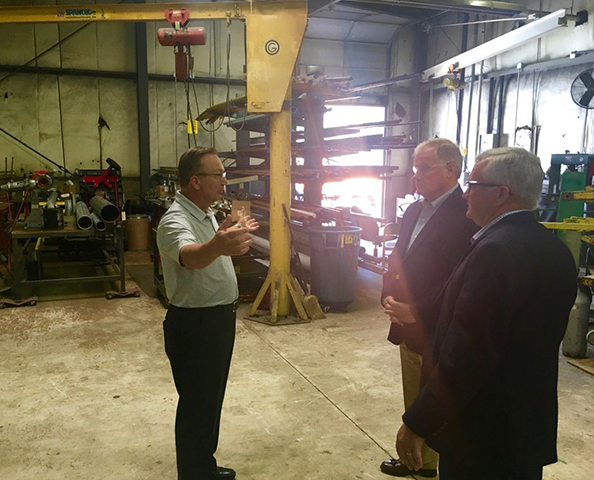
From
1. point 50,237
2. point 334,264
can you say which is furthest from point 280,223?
point 50,237

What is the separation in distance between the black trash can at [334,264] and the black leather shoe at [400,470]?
2575mm

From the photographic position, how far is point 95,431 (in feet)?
8.87

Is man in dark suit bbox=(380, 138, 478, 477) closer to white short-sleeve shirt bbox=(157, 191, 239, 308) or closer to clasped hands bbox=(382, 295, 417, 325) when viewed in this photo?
clasped hands bbox=(382, 295, 417, 325)

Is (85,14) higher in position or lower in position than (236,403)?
higher

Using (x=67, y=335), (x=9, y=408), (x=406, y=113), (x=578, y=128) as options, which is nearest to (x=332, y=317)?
(x=67, y=335)

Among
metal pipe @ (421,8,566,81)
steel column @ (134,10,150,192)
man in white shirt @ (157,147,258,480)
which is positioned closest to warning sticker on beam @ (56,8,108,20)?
man in white shirt @ (157,147,258,480)

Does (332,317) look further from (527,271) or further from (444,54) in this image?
(444,54)

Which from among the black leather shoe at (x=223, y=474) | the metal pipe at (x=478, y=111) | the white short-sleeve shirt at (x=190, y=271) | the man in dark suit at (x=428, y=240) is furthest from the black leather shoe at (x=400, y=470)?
the metal pipe at (x=478, y=111)

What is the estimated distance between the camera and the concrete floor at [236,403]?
2.43m

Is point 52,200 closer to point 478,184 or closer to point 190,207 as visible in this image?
point 190,207

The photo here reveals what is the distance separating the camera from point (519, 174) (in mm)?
1298

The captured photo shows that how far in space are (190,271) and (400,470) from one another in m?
1.42

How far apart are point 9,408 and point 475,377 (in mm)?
2887

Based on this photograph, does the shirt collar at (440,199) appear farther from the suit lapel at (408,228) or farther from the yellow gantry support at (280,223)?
the yellow gantry support at (280,223)
